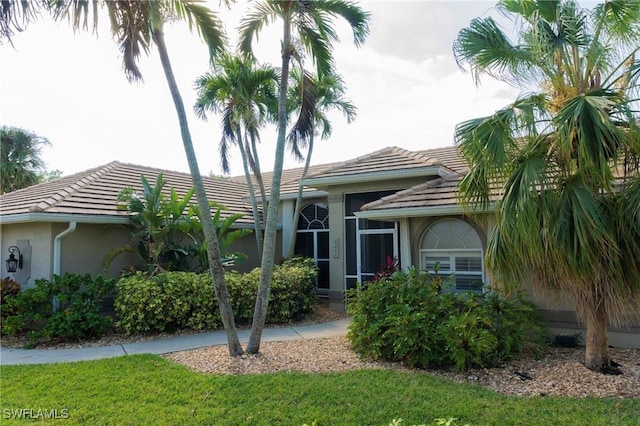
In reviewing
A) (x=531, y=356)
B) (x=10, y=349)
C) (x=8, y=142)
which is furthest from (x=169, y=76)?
(x=8, y=142)

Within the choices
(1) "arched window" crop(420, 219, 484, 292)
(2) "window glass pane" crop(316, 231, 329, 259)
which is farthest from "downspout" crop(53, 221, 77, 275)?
(1) "arched window" crop(420, 219, 484, 292)

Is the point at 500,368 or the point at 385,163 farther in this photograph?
the point at 385,163

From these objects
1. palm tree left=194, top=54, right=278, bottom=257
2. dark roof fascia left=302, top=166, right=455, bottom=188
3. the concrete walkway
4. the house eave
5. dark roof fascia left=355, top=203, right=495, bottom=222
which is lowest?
the concrete walkway

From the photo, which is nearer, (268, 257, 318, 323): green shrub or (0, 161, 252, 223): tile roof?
(0, 161, 252, 223): tile roof

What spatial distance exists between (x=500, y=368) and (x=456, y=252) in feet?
11.5

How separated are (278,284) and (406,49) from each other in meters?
6.81

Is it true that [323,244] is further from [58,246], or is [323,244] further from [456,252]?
[58,246]

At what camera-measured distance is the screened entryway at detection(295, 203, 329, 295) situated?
15877 millimetres

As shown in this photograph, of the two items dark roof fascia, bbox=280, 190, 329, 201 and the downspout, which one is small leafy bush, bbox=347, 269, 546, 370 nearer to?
dark roof fascia, bbox=280, 190, 329, 201

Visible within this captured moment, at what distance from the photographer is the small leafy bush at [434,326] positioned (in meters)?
7.09

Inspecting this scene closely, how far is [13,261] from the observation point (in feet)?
37.5

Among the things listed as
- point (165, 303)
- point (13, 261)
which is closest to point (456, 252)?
point (165, 303)

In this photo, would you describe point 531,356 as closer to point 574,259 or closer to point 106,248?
point 574,259

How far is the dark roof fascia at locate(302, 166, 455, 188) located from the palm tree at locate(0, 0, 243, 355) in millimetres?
5746
